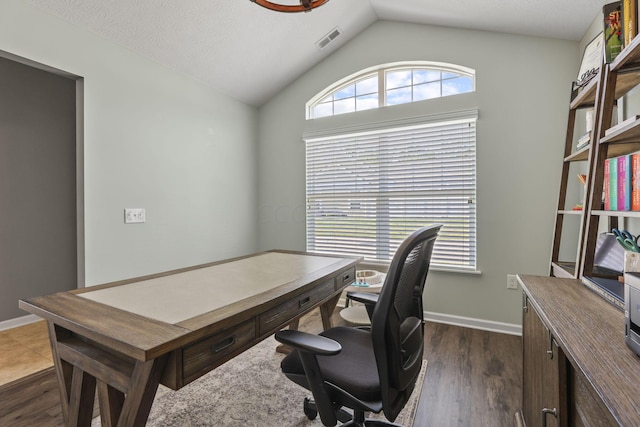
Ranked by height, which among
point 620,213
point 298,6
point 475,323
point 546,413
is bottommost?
point 475,323

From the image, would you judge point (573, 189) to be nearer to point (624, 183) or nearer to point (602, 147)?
point (602, 147)

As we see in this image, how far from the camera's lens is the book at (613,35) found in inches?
52.3

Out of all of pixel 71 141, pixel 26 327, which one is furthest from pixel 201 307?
pixel 71 141

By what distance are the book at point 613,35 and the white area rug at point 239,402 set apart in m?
2.00

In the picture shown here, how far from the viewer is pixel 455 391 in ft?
6.15

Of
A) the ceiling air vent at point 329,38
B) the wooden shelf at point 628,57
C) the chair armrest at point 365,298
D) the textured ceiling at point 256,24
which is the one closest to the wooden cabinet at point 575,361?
the chair armrest at point 365,298

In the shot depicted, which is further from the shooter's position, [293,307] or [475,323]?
[475,323]

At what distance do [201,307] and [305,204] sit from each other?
2.59m

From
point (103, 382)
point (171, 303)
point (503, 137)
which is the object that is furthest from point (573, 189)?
point (103, 382)

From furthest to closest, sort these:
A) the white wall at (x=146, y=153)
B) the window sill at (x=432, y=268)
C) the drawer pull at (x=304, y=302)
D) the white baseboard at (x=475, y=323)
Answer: the window sill at (x=432, y=268)
the white baseboard at (x=475, y=323)
the white wall at (x=146, y=153)
the drawer pull at (x=304, y=302)

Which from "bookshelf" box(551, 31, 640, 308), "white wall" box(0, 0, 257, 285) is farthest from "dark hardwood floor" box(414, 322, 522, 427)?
"white wall" box(0, 0, 257, 285)

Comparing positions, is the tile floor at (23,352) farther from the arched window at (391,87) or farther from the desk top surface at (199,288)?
the arched window at (391,87)

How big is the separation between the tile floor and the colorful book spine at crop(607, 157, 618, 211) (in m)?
3.51

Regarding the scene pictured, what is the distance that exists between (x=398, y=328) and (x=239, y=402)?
4.01ft
